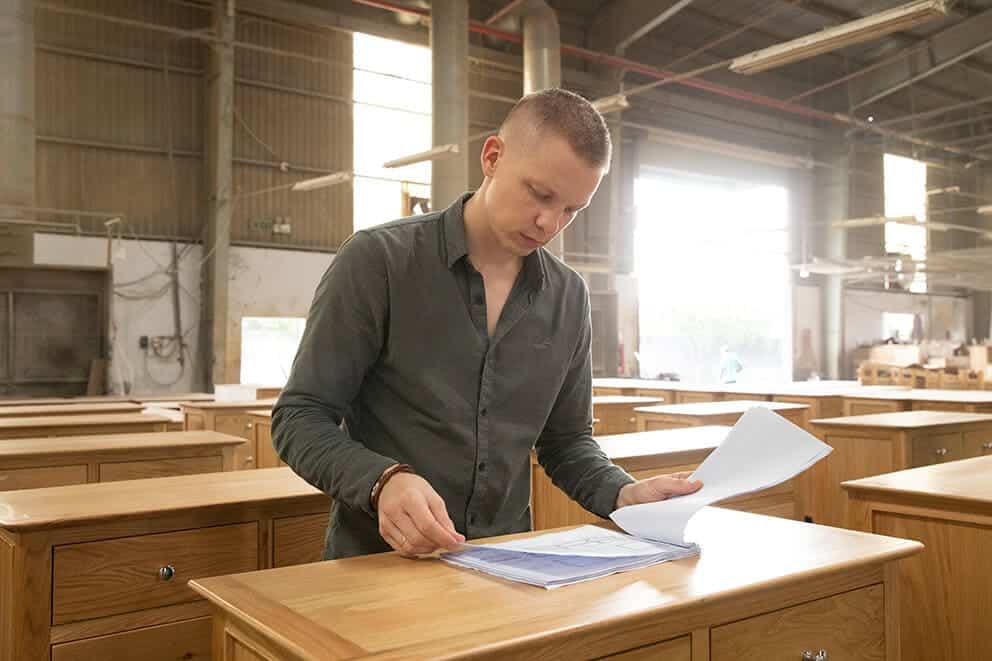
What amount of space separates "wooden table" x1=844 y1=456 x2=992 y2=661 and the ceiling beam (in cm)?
1277

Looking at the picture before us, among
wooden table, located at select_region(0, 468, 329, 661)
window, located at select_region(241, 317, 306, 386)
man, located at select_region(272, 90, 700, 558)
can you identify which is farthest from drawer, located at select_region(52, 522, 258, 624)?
window, located at select_region(241, 317, 306, 386)

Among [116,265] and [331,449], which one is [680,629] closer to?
[331,449]

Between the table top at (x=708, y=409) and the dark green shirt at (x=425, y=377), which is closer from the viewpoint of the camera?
the dark green shirt at (x=425, y=377)

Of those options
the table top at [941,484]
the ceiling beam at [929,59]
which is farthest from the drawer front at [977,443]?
the ceiling beam at [929,59]

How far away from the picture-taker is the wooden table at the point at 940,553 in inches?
90.0

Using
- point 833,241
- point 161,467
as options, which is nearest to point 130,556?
point 161,467

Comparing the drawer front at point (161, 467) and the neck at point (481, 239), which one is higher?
the neck at point (481, 239)

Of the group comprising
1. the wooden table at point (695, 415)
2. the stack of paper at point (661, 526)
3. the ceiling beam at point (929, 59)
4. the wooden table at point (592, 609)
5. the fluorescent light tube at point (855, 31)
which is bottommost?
the wooden table at point (695, 415)

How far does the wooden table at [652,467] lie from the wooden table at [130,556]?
4.43 feet

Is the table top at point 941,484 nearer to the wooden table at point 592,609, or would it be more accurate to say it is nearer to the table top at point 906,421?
the wooden table at point 592,609

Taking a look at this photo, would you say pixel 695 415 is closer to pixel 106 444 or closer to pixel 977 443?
pixel 977 443

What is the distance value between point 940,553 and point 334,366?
1892 mm

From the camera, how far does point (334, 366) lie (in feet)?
4.55

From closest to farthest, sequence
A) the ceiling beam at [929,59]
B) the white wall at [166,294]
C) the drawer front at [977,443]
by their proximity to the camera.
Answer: the drawer front at [977,443]
the white wall at [166,294]
the ceiling beam at [929,59]
